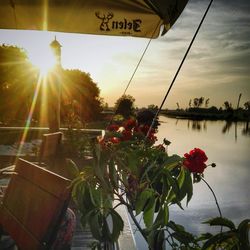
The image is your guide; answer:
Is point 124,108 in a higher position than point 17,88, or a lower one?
lower

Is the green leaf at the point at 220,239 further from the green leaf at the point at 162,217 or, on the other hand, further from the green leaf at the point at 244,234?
the green leaf at the point at 162,217

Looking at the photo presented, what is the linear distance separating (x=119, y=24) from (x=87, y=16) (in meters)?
0.33

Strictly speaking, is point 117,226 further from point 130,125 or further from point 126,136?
point 130,125

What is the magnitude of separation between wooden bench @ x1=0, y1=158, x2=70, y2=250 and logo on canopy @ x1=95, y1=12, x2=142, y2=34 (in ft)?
5.68

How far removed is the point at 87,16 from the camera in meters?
3.41

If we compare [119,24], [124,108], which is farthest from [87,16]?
[124,108]

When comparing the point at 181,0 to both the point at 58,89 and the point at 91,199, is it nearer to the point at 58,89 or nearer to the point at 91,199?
the point at 91,199

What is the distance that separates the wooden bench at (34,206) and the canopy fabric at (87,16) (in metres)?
1.66

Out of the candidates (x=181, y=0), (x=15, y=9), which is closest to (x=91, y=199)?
(x=181, y=0)

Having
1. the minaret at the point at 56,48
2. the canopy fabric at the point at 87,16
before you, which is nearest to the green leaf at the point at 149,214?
the canopy fabric at the point at 87,16

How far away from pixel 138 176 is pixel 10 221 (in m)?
0.94

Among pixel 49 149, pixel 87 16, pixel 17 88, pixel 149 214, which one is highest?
pixel 87 16

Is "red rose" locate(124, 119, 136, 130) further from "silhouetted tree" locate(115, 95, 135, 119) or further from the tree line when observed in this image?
the tree line

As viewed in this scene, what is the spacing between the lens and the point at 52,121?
28.8 feet
